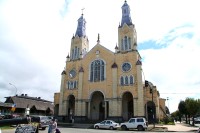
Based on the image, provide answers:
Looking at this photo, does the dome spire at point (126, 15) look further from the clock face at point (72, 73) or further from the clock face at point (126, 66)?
the clock face at point (72, 73)

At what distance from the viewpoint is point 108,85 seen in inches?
1618

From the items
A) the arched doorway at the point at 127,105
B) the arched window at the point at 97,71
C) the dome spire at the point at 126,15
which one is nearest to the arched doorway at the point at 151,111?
the arched doorway at the point at 127,105

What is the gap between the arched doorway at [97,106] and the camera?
43216 millimetres

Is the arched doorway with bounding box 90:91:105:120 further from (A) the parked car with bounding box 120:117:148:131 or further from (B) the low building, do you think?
(B) the low building

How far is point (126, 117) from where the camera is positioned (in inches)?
1591

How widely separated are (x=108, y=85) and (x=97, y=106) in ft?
19.6

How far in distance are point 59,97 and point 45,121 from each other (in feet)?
69.7

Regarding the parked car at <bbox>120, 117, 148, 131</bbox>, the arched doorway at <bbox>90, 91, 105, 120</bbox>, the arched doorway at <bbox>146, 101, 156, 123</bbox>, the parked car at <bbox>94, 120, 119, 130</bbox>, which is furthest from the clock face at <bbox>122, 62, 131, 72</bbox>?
the parked car at <bbox>120, 117, 148, 131</bbox>

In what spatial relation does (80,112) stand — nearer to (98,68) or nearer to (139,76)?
(98,68)

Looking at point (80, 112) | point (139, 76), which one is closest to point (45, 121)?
point (80, 112)

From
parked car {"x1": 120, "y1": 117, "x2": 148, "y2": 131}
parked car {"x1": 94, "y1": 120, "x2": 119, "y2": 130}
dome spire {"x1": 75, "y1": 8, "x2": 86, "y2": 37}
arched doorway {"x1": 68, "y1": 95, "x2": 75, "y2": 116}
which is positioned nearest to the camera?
parked car {"x1": 120, "y1": 117, "x2": 148, "y2": 131}

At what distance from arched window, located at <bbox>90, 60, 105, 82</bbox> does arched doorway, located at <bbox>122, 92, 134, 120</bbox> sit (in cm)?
593

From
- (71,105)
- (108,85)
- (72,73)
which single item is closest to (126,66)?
(108,85)

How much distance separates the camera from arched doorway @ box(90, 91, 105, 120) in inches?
1701
